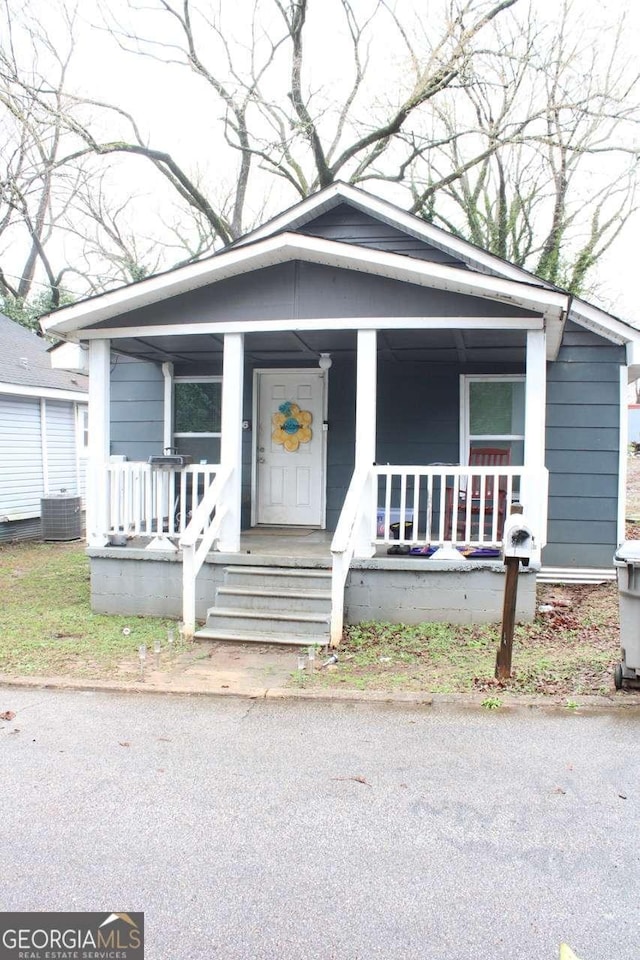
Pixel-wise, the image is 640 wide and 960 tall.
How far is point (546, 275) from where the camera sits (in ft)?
61.7

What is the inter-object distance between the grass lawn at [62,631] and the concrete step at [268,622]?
56 cm

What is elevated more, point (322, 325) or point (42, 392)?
point (322, 325)

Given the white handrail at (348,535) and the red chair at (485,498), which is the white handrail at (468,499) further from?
the white handrail at (348,535)

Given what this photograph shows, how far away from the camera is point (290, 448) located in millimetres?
9328

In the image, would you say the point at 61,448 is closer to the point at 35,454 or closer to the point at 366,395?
the point at 35,454

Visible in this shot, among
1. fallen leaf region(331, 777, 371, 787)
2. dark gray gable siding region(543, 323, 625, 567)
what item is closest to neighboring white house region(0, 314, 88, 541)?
dark gray gable siding region(543, 323, 625, 567)

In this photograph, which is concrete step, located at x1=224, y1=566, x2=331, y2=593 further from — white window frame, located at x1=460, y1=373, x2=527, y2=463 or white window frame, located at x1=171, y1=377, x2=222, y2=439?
white window frame, located at x1=171, y1=377, x2=222, y2=439

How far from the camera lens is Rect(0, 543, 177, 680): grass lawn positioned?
18.3 feet

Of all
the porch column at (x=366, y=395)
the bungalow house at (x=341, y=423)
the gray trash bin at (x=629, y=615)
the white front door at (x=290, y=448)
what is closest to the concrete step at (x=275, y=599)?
the bungalow house at (x=341, y=423)

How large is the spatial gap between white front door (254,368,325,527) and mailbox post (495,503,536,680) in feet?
14.7

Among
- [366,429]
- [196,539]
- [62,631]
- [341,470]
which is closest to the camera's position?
[196,539]

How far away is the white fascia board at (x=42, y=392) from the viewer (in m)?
12.6

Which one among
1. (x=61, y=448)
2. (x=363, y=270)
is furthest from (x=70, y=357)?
(x=61, y=448)

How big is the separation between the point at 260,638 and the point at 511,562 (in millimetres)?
2413
